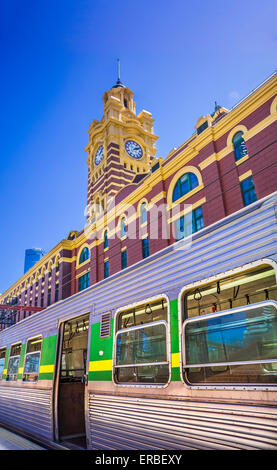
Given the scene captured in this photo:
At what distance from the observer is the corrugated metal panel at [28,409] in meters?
6.67

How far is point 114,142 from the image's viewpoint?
36625mm

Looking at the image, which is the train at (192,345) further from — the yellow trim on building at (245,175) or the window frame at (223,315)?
the yellow trim on building at (245,175)

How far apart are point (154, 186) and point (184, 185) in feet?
9.35

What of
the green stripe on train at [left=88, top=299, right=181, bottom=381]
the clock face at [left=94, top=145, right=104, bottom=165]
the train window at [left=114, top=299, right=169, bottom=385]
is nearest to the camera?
the green stripe on train at [left=88, top=299, right=181, bottom=381]

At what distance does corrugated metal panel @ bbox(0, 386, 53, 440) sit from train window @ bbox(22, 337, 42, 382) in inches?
11.2

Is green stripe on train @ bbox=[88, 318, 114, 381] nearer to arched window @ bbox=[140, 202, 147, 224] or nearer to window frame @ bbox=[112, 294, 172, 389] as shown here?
window frame @ bbox=[112, 294, 172, 389]

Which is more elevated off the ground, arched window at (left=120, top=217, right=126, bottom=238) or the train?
arched window at (left=120, top=217, right=126, bottom=238)

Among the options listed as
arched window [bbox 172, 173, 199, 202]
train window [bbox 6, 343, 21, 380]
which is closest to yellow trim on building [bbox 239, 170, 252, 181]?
arched window [bbox 172, 173, 199, 202]

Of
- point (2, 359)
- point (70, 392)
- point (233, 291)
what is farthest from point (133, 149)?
point (233, 291)

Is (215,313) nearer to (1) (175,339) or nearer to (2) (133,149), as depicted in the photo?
(1) (175,339)

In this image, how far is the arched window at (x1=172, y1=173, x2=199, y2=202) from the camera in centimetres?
1873

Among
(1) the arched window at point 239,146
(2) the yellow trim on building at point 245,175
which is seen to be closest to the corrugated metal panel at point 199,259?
(2) the yellow trim on building at point 245,175

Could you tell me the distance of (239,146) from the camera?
1650 cm
